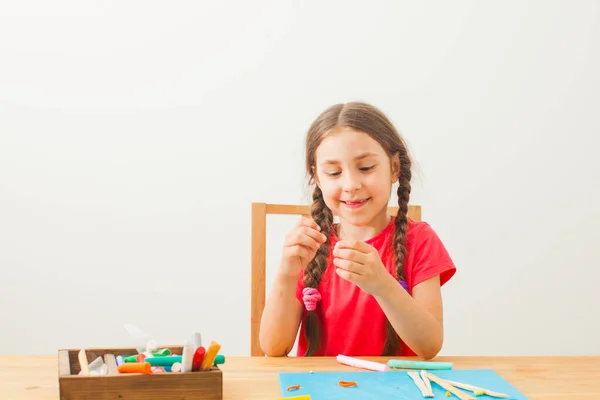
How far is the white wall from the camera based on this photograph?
6.91 feet

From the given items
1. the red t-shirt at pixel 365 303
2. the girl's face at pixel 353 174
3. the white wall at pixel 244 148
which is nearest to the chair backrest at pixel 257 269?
the red t-shirt at pixel 365 303

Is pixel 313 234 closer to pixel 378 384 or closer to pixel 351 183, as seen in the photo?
pixel 351 183

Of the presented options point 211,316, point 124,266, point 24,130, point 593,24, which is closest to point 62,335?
point 124,266

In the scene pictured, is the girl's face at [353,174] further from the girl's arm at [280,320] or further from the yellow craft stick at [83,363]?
the yellow craft stick at [83,363]

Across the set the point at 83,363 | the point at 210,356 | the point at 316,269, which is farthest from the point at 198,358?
the point at 316,269

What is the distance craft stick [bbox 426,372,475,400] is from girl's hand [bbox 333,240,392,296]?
155mm

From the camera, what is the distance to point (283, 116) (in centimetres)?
218

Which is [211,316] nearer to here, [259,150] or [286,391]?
[259,150]

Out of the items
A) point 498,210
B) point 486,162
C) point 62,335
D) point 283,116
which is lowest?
point 62,335

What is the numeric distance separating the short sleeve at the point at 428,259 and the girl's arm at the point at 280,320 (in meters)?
0.22

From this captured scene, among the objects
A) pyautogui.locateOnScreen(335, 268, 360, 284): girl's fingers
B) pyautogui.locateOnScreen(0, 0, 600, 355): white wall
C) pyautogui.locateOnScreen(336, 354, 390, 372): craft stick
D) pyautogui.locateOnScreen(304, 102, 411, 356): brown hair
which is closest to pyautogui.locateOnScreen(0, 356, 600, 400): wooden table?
pyautogui.locateOnScreen(336, 354, 390, 372): craft stick

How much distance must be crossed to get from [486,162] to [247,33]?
2.86 feet

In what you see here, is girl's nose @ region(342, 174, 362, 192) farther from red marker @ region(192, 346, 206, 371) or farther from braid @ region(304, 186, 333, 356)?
red marker @ region(192, 346, 206, 371)

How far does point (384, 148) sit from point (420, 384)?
44 cm
